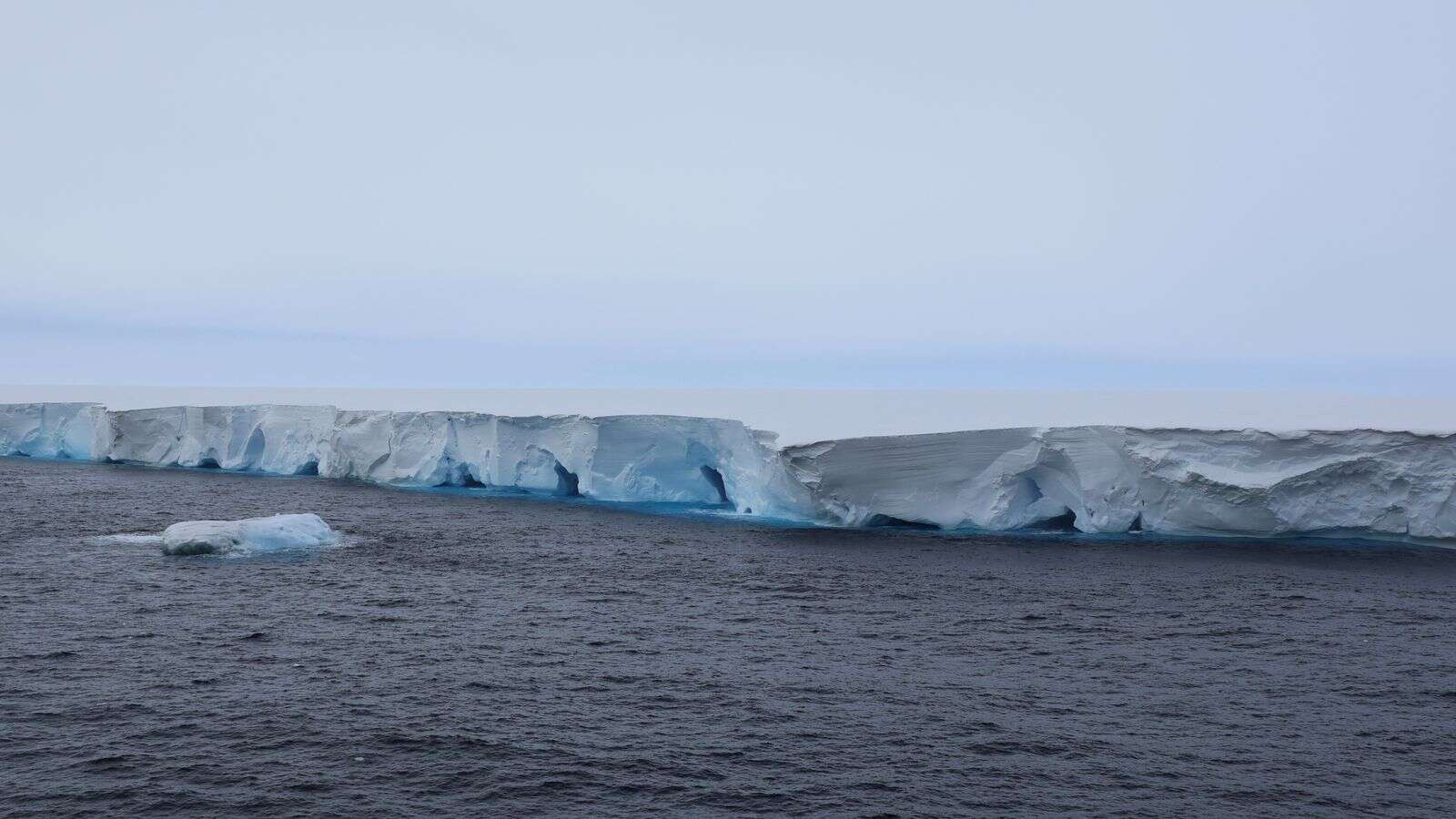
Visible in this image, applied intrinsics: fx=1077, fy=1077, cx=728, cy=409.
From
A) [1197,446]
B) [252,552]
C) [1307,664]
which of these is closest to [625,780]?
[1307,664]

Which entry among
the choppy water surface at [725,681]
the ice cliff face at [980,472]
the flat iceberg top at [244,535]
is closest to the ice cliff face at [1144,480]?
the ice cliff face at [980,472]

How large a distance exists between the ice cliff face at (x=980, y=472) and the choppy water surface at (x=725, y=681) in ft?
4.58

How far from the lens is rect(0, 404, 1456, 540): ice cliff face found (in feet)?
73.4

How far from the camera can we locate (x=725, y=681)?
12906 millimetres

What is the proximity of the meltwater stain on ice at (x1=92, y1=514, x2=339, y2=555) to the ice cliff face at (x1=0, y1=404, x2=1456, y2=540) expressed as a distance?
9.22 m

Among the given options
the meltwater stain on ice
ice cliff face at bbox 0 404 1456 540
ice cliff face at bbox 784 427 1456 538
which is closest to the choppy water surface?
the meltwater stain on ice

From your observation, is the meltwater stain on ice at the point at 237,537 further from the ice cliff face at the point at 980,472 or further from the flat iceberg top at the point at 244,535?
the ice cliff face at the point at 980,472

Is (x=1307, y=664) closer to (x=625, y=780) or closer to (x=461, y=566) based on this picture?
(x=625, y=780)

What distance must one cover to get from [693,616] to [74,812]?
8999 mm

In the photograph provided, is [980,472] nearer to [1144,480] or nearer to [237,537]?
[1144,480]

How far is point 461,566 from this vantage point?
2052cm

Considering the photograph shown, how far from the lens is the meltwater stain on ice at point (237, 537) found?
68.2ft

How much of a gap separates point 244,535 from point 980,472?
52.3 feet

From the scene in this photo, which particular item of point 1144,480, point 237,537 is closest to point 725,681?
point 237,537
